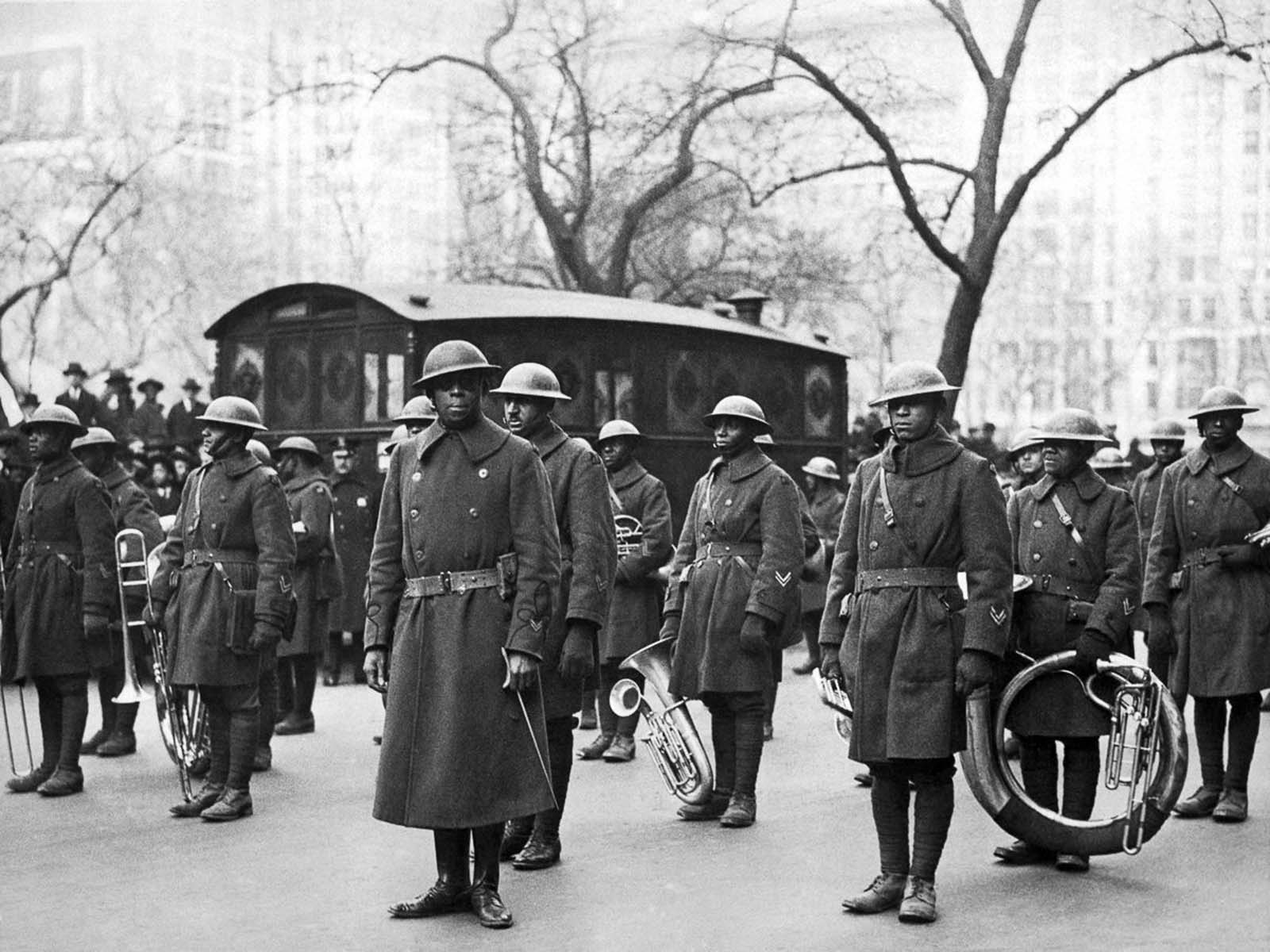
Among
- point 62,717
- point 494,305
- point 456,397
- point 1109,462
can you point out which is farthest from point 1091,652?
point 494,305

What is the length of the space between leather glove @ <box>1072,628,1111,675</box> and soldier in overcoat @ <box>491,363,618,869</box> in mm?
2047

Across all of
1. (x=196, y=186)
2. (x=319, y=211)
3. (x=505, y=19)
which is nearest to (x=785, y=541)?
(x=505, y=19)

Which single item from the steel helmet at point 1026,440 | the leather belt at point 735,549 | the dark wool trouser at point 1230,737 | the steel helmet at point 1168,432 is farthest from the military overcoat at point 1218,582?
the steel helmet at point 1168,432

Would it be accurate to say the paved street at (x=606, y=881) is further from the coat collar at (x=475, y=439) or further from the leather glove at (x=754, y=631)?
the coat collar at (x=475, y=439)

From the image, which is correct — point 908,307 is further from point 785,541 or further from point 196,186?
point 785,541

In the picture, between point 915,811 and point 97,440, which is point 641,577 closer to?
point 97,440

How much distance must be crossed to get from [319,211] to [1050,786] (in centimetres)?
3987

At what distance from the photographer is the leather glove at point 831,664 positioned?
7762 mm

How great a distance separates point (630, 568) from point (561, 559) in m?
3.70

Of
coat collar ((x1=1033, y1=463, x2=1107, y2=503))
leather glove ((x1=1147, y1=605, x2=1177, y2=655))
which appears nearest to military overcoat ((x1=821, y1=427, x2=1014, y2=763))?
coat collar ((x1=1033, y1=463, x2=1107, y2=503))

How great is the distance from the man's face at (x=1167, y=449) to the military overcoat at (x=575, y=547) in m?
6.21

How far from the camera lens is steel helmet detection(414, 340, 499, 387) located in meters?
7.27

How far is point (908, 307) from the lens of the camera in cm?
5900

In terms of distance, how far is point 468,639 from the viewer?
7.11 m
